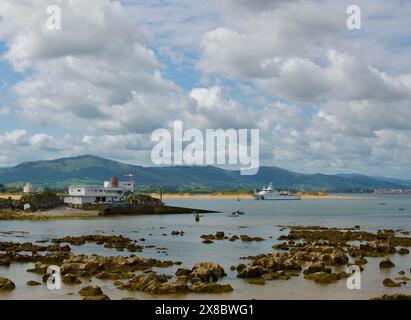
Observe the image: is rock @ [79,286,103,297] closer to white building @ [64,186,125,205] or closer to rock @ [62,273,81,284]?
rock @ [62,273,81,284]

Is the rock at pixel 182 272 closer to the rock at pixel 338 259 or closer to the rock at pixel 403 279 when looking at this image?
the rock at pixel 338 259

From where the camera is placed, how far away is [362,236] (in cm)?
7762

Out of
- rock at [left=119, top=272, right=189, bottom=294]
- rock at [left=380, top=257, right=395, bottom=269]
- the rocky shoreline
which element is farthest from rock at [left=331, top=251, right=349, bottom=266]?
rock at [left=119, top=272, right=189, bottom=294]

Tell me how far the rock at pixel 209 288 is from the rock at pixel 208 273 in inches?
94.9

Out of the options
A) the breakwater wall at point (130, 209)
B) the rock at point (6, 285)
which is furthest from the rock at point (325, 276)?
the breakwater wall at point (130, 209)

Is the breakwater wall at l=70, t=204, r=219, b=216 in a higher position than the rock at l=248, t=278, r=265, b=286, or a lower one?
A: higher

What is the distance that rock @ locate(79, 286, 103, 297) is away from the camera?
116ft

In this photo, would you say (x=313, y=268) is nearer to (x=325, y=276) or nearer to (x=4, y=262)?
(x=325, y=276)

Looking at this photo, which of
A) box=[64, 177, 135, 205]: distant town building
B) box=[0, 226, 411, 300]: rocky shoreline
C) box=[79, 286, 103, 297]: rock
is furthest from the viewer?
box=[64, 177, 135, 205]: distant town building

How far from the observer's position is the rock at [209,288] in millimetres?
36844

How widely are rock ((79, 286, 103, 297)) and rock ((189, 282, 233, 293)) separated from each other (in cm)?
654
